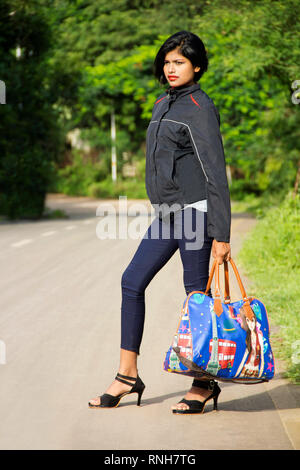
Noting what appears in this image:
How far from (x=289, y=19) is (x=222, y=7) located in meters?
2.19

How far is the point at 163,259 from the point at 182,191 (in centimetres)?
40

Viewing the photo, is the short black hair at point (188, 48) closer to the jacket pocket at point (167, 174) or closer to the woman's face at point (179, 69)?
the woman's face at point (179, 69)

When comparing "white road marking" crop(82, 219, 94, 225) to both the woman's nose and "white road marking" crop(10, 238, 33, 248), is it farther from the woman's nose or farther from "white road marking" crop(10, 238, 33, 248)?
the woman's nose

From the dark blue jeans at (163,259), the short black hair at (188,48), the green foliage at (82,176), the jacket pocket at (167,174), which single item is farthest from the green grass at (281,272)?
the green foliage at (82,176)

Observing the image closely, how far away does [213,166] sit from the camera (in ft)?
14.4

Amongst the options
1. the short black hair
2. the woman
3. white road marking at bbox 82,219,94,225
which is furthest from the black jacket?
white road marking at bbox 82,219,94,225

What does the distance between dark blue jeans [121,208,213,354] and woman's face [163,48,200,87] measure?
665 mm

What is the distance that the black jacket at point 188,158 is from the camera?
4.40 m

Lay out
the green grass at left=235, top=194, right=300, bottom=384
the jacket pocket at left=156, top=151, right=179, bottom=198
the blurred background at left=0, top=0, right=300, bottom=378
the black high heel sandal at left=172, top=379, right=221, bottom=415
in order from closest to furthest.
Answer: the jacket pocket at left=156, top=151, right=179, bottom=198, the black high heel sandal at left=172, top=379, right=221, bottom=415, the green grass at left=235, top=194, right=300, bottom=384, the blurred background at left=0, top=0, right=300, bottom=378

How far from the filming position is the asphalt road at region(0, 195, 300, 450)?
4199 mm

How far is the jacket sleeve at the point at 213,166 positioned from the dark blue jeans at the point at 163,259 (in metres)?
0.11

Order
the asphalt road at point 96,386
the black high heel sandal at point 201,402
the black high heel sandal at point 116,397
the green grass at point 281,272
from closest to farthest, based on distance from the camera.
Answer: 1. the asphalt road at point 96,386
2. the black high heel sandal at point 201,402
3. the black high heel sandal at point 116,397
4. the green grass at point 281,272

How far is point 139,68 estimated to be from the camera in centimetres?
4122
